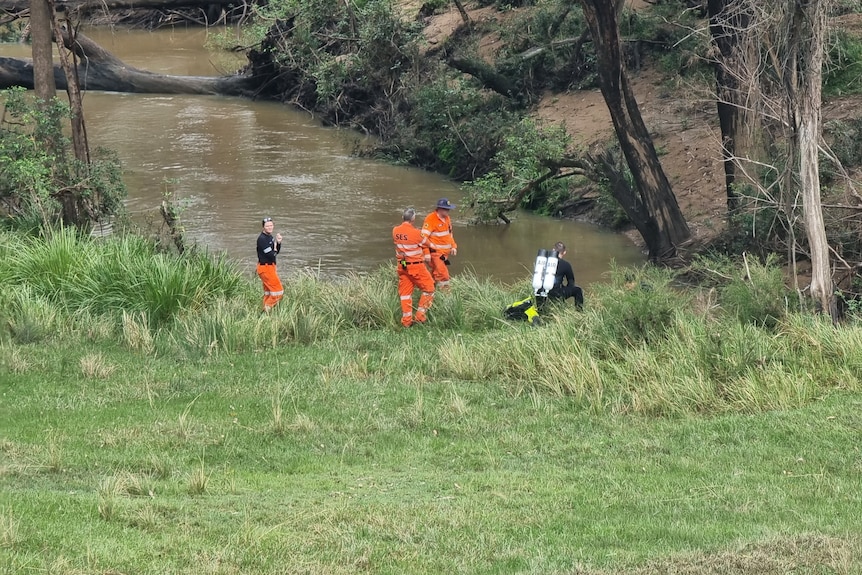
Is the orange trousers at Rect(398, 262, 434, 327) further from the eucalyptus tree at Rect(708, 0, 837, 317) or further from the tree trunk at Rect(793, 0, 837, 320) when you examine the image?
the tree trunk at Rect(793, 0, 837, 320)

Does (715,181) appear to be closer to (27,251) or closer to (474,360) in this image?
(474,360)

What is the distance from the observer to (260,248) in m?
15.0

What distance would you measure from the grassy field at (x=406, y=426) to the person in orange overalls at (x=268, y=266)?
0.25 meters

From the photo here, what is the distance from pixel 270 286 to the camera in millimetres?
15172

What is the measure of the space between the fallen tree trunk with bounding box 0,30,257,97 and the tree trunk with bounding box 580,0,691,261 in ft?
48.6

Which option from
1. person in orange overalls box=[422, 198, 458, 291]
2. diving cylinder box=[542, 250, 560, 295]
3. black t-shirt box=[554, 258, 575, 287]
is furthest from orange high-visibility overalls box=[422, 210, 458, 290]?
black t-shirt box=[554, 258, 575, 287]

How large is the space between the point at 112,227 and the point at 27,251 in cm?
370

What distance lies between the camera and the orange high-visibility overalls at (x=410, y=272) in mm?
14680

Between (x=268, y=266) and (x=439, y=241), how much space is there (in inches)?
104

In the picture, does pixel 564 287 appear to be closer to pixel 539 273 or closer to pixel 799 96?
pixel 539 273

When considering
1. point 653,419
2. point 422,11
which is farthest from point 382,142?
point 653,419

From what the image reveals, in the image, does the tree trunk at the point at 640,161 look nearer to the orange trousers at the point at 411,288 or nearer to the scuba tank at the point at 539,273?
the scuba tank at the point at 539,273

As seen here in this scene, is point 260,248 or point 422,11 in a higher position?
point 422,11

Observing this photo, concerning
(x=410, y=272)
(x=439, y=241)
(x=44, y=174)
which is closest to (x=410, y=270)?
(x=410, y=272)
